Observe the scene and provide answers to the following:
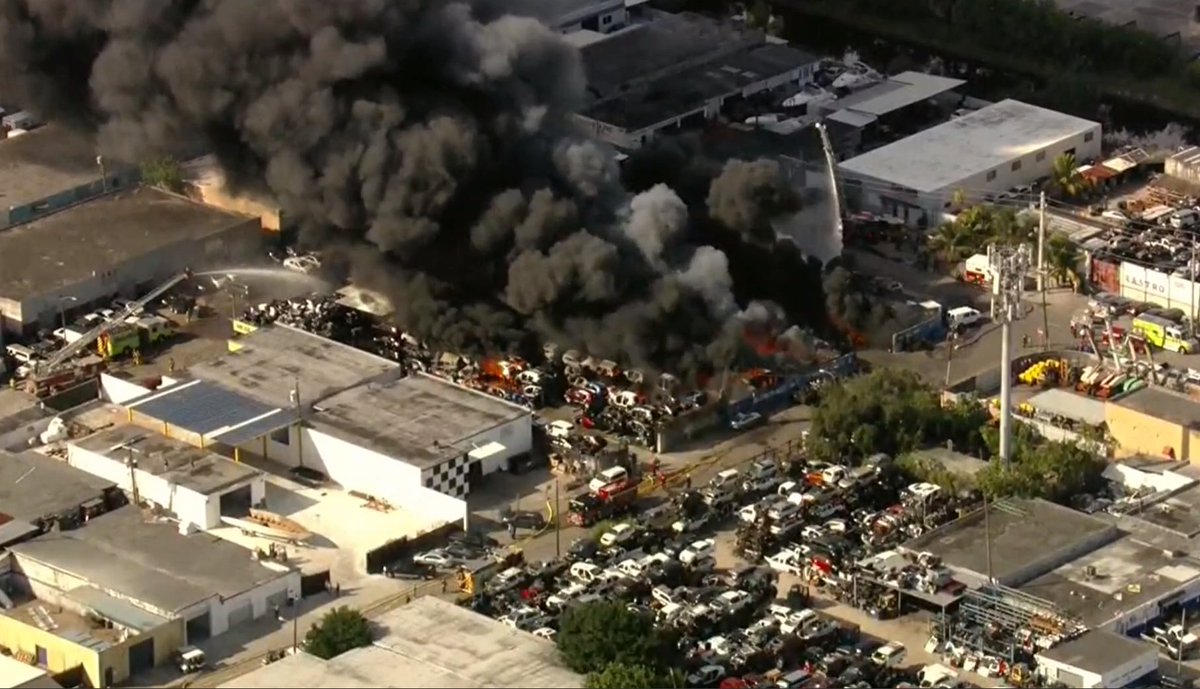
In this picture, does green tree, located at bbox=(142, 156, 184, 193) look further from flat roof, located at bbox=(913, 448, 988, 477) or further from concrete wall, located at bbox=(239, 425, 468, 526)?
flat roof, located at bbox=(913, 448, 988, 477)

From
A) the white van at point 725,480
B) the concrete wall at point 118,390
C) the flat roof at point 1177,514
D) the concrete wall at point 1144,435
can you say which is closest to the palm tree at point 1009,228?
the concrete wall at point 1144,435

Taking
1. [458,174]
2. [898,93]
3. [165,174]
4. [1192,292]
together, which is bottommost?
[898,93]

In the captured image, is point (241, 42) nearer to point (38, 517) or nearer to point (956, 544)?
point (38, 517)

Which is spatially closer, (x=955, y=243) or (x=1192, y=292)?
(x=1192, y=292)

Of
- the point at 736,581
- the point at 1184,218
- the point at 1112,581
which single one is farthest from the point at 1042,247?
the point at 736,581

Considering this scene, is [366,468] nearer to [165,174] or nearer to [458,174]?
[458,174]
